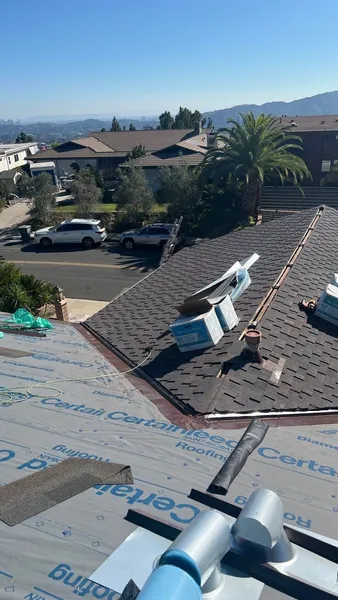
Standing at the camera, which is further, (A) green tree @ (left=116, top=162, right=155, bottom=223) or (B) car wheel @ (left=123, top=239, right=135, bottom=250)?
(A) green tree @ (left=116, top=162, right=155, bottom=223)

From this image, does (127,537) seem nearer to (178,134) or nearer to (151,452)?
(151,452)

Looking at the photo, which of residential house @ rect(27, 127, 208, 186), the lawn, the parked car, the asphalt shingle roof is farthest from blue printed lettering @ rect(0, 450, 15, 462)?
residential house @ rect(27, 127, 208, 186)

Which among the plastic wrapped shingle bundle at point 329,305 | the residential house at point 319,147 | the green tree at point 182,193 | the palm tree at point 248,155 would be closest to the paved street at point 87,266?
the green tree at point 182,193

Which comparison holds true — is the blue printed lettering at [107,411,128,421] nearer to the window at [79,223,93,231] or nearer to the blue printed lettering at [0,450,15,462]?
the blue printed lettering at [0,450,15,462]

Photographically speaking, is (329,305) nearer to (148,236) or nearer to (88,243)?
(148,236)

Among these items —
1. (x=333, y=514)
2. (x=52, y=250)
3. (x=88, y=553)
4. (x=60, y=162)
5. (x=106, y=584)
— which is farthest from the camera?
(x=60, y=162)

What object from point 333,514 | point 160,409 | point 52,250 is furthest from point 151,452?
point 52,250

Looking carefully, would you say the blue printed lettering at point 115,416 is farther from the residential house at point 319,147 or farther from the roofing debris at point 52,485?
the residential house at point 319,147

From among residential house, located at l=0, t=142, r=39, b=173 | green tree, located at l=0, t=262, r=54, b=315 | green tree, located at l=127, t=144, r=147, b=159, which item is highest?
residential house, located at l=0, t=142, r=39, b=173
